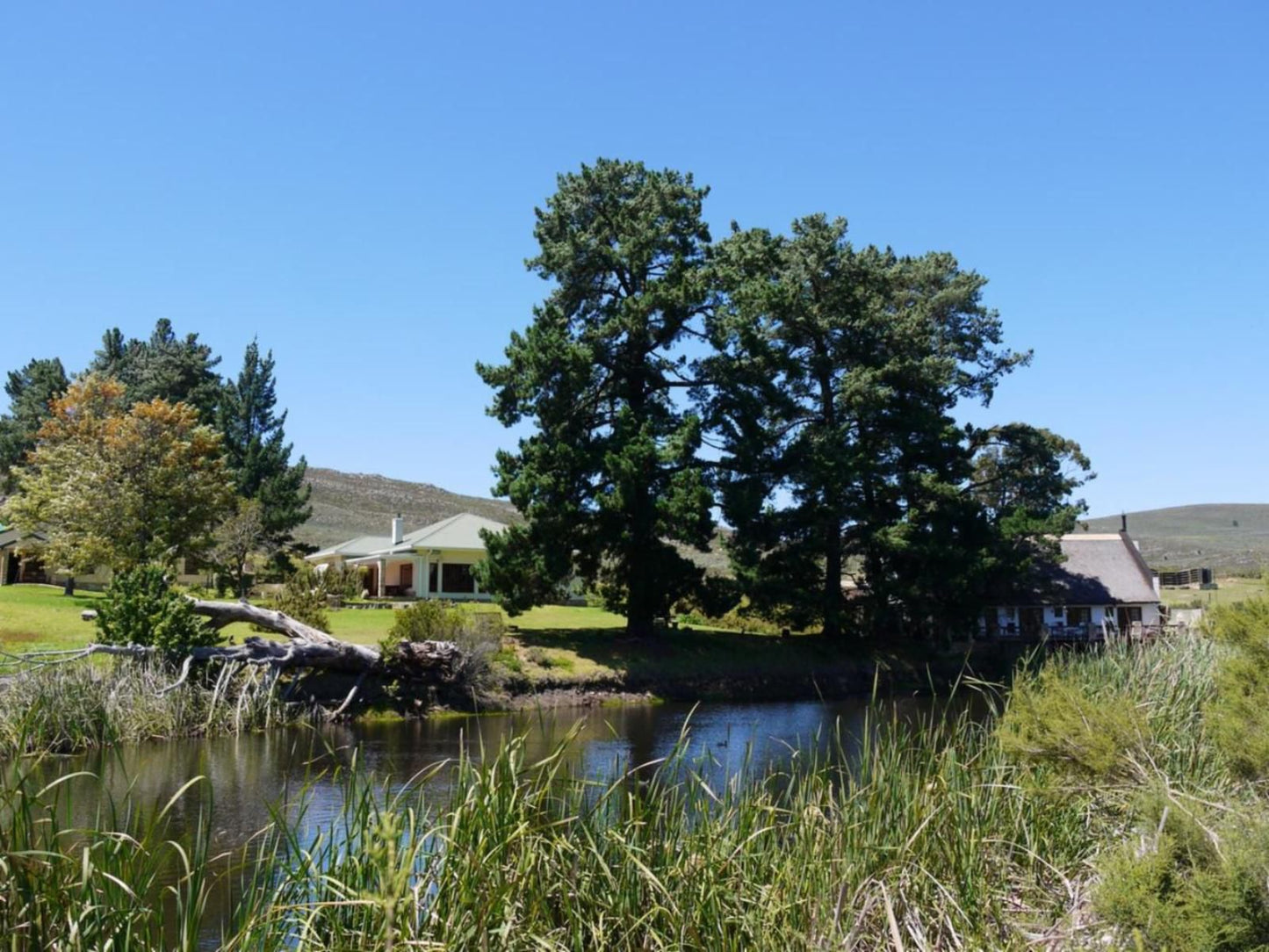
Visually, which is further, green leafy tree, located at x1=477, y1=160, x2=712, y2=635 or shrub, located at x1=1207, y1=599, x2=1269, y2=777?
green leafy tree, located at x1=477, y1=160, x2=712, y2=635

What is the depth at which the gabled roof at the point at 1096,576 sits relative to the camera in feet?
140

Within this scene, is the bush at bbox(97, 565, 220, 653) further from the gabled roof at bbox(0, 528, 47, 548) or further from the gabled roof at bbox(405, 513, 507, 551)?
the gabled roof at bbox(405, 513, 507, 551)

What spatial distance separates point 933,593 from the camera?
3681cm

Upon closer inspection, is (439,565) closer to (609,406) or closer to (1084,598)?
(609,406)

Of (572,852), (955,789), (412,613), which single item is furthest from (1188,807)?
(412,613)

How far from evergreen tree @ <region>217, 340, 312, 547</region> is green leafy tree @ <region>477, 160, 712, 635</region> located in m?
15.9

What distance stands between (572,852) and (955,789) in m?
3.11

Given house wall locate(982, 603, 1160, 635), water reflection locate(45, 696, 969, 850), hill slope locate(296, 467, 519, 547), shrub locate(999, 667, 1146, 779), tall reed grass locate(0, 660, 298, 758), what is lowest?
water reflection locate(45, 696, 969, 850)

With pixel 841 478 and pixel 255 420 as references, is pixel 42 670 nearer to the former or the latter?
pixel 841 478

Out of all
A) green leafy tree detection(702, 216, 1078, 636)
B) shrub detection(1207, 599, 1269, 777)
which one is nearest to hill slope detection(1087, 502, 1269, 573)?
green leafy tree detection(702, 216, 1078, 636)

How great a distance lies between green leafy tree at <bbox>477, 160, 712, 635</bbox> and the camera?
3177cm

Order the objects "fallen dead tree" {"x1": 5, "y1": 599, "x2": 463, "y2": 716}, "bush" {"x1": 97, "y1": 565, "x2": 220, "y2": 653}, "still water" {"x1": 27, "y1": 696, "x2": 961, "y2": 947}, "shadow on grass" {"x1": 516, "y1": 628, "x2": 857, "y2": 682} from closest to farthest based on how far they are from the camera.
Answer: "still water" {"x1": 27, "y1": 696, "x2": 961, "y2": 947} → "fallen dead tree" {"x1": 5, "y1": 599, "x2": 463, "y2": 716} → "bush" {"x1": 97, "y1": 565, "x2": 220, "y2": 653} → "shadow on grass" {"x1": 516, "y1": 628, "x2": 857, "y2": 682}

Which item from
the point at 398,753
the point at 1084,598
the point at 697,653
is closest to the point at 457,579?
the point at 697,653

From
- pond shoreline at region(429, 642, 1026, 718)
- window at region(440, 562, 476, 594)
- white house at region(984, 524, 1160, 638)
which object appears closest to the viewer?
pond shoreline at region(429, 642, 1026, 718)
